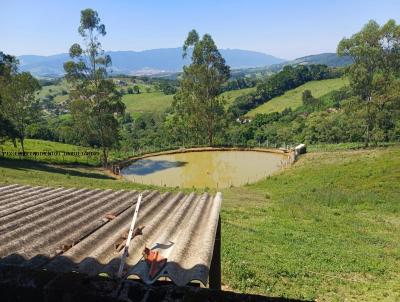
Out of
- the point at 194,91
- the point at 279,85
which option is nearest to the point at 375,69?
the point at 194,91

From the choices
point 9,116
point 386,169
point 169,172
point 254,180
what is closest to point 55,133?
point 9,116

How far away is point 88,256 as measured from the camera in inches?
146

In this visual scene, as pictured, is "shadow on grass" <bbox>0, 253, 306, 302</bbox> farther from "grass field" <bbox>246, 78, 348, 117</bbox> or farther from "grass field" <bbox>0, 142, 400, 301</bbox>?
"grass field" <bbox>246, 78, 348, 117</bbox>

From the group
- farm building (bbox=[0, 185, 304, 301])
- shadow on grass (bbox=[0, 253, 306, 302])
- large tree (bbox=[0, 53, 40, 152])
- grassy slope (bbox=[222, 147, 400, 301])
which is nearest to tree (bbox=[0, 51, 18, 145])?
large tree (bbox=[0, 53, 40, 152])

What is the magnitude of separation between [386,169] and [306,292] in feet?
51.2

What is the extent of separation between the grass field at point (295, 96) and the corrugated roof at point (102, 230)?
3533 inches

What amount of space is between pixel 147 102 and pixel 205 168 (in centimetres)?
9490

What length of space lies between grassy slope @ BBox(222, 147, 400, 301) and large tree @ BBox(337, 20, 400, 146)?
31.4 ft

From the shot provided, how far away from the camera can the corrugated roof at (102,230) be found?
3488mm

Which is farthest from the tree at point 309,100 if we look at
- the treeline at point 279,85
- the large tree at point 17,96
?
the large tree at point 17,96

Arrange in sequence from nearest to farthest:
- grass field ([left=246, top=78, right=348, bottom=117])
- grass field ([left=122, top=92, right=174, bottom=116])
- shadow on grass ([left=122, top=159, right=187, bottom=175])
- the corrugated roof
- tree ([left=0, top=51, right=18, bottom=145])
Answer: the corrugated roof
tree ([left=0, top=51, right=18, bottom=145])
shadow on grass ([left=122, top=159, right=187, bottom=175])
grass field ([left=246, top=78, right=348, bottom=117])
grass field ([left=122, top=92, right=174, bottom=116])

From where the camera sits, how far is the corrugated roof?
3.49 m

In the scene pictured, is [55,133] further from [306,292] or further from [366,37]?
[306,292]

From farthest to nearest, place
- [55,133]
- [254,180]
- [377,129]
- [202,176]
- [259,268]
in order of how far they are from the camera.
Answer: [55,133], [377,129], [202,176], [254,180], [259,268]
